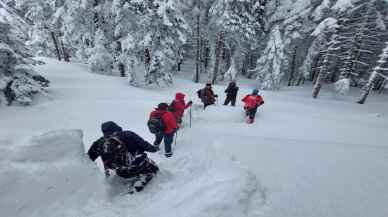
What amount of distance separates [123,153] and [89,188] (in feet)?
2.56

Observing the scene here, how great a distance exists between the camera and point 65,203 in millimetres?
3115

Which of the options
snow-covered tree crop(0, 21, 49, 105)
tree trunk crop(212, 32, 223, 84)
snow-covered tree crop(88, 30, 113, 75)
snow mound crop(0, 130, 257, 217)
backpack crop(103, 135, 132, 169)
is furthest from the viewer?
tree trunk crop(212, 32, 223, 84)

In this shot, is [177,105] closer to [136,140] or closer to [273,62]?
[136,140]

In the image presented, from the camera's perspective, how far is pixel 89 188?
138 inches

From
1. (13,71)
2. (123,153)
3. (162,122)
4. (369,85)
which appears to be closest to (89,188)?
(123,153)

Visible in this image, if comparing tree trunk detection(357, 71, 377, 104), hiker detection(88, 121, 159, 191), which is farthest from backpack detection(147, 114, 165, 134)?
tree trunk detection(357, 71, 377, 104)

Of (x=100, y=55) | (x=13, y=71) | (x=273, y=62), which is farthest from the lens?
(x=273, y=62)

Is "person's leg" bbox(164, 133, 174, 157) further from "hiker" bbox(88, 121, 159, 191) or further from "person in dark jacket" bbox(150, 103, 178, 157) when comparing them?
"hiker" bbox(88, 121, 159, 191)

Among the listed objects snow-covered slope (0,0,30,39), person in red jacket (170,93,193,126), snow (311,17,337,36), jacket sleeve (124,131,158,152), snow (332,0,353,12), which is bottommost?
person in red jacket (170,93,193,126)

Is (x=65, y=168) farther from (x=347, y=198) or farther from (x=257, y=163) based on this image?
(x=347, y=198)

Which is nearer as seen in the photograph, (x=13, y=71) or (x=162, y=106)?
(x=162, y=106)

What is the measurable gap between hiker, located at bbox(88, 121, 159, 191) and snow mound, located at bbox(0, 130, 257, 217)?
0.20 metres

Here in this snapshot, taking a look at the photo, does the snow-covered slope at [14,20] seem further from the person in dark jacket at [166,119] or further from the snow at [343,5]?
the snow at [343,5]

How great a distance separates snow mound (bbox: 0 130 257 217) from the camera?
278 cm
